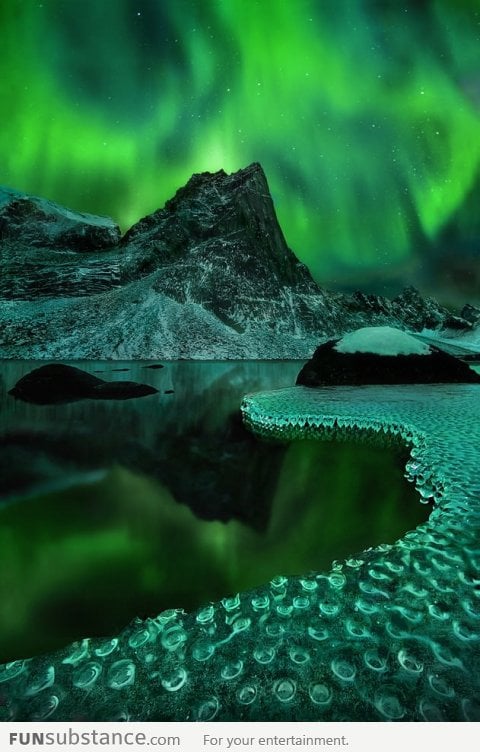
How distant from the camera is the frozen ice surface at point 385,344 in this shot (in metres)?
19.7

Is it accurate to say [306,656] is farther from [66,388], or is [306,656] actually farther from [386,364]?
[66,388]

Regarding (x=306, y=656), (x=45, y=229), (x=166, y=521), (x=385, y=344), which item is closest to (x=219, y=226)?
(x=45, y=229)

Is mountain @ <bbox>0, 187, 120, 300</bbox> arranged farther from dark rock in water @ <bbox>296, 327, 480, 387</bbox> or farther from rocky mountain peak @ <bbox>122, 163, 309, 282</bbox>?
dark rock in water @ <bbox>296, 327, 480, 387</bbox>

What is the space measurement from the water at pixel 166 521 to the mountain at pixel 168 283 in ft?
286

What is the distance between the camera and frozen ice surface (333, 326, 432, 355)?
1969cm

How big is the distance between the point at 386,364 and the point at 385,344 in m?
1.10

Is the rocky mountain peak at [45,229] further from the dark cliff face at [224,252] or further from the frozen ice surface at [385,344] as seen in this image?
the frozen ice surface at [385,344]

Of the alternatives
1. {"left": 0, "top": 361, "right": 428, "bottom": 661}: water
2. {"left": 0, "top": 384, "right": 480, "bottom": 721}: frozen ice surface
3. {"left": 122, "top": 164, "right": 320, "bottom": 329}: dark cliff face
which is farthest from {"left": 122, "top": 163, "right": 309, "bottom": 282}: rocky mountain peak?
{"left": 0, "top": 384, "right": 480, "bottom": 721}: frozen ice surface

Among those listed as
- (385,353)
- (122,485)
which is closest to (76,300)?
(385,353)

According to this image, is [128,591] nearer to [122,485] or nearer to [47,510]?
[47,510]

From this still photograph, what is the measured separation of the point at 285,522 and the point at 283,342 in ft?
419

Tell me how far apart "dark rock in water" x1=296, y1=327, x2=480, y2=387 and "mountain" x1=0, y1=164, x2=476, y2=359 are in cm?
7901

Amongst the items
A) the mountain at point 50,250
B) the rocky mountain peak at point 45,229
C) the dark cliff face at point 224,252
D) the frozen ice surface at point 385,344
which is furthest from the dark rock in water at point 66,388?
the rocky mountain peak at point 45,229

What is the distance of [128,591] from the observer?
3.69m
